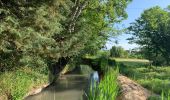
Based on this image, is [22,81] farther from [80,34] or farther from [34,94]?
[80,34]

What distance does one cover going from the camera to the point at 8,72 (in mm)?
17625

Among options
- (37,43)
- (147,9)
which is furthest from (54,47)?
(147,9)

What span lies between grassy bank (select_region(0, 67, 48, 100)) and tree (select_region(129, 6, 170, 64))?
3347 centimetres

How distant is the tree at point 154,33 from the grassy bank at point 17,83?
3347cm

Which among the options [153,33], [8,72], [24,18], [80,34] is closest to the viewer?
[24,18]

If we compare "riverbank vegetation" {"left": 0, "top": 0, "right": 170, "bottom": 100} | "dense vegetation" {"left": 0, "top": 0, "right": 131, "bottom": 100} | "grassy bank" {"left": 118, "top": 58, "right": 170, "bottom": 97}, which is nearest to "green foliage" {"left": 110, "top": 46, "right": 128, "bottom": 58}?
"riverbank vegetation" {"left": 0, "top": 0, "right": 170, "bottom": 100}

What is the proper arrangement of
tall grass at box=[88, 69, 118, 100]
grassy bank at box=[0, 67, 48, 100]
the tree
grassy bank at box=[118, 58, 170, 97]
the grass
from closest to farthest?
tall grass at box=[88, 69, 118, 100]
the grass
grassy bank at box=[118, 58, 170, 97]
grassy bank at box=[0, 67, 48, 100]
the tree

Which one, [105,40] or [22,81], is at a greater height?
[105,40]

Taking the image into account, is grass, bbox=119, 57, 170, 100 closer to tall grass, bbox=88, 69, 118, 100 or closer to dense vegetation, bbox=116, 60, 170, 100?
dense vegetation, bbox=116, 60, 170, 100

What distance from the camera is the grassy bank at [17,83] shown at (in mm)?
16609

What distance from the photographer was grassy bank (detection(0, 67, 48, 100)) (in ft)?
54.5

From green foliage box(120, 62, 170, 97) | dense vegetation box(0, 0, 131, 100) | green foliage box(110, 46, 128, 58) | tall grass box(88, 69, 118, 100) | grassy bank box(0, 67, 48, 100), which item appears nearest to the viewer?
tall grass box(88, 69, 118, 100)

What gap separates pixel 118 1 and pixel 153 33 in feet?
68.6

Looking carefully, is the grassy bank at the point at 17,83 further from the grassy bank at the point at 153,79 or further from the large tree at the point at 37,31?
the grassy bank at the point at 153,79
